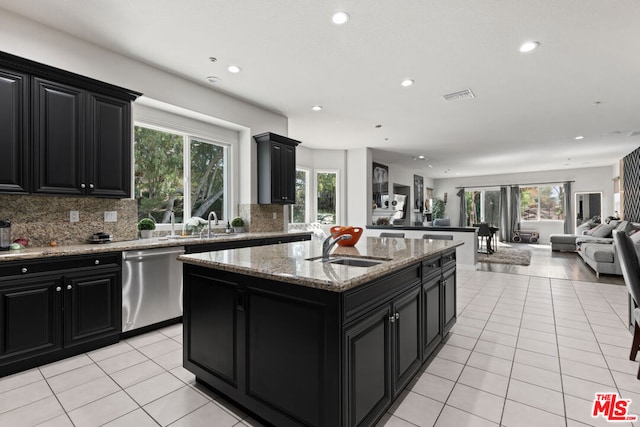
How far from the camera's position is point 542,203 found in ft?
38.4

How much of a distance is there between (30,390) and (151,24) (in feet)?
9.69

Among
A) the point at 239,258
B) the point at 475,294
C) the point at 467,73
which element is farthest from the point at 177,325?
the point at 467,73

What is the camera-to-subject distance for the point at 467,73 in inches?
142

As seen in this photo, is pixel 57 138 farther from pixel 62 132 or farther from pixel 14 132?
pixel 14 132

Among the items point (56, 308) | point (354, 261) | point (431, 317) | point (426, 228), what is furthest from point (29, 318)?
point (426, 228)

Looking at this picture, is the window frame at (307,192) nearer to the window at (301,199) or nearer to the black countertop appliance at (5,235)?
the window at (301,199)

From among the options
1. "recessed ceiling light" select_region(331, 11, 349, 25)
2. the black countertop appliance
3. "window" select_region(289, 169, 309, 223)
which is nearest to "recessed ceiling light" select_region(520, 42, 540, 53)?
"recessed ceiling light" select_region(331, 11, 349, 25)

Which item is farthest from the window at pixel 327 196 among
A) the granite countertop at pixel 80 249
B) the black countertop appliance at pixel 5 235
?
the black countertop appliance at pixel 5 235

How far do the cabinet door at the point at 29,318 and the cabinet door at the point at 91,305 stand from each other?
0.24ft

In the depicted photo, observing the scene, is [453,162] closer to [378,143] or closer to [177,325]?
[378,143]

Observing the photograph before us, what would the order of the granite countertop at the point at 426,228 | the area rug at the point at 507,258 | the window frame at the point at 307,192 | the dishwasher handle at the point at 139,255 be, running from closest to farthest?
the dishwasher handle at the point at 139,255 → the granite countertop at the point at 426,228 → the area rug at the point at 507,258 → the window frame at the point at 307,192

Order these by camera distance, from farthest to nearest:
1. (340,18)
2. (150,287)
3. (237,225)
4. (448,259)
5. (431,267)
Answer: (237,225)
(150,287)
(448,259)
(340,18)
(431,267)

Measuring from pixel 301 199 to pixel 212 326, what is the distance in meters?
5.69

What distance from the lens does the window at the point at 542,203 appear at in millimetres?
11359
